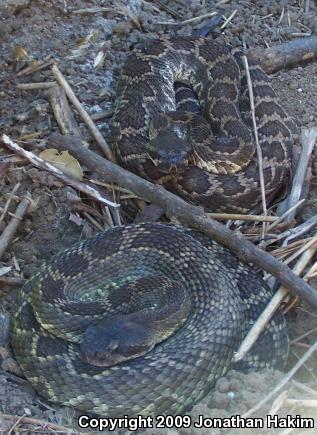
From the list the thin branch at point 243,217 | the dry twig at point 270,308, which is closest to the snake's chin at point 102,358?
the dry twig at point 270,308

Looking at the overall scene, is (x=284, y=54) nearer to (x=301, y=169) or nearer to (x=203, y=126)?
(x=203, y=126)

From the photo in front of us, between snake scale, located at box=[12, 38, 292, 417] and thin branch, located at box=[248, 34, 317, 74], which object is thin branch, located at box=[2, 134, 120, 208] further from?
thin branch, located at box=[248, 34, 317, 74]

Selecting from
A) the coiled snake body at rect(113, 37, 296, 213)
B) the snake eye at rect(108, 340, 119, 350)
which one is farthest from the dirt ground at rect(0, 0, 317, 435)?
the snake eye at rect(108, 340, 119, 350)

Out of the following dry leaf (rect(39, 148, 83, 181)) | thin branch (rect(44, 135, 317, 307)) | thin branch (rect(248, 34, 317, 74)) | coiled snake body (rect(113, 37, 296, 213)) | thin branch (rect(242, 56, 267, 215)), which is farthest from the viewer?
thin branch (rect(248, 34, 317, 74))

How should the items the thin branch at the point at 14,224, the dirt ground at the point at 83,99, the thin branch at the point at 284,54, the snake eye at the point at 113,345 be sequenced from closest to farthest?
the dirt ground at the point at 83,99 < the snake eye at the point at 113,345 < the thin branch at the point at 14,224 < the thin branch at the point at 284,54

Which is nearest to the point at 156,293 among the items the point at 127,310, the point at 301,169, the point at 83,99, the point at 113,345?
the point at 127,310

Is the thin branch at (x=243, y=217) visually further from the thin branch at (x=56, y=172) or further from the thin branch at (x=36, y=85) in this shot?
the thin branch at (x=36, y=85)

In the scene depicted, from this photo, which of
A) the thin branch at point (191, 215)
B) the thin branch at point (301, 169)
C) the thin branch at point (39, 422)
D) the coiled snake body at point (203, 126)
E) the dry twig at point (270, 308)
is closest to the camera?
the thin branch at point (39, 422)
